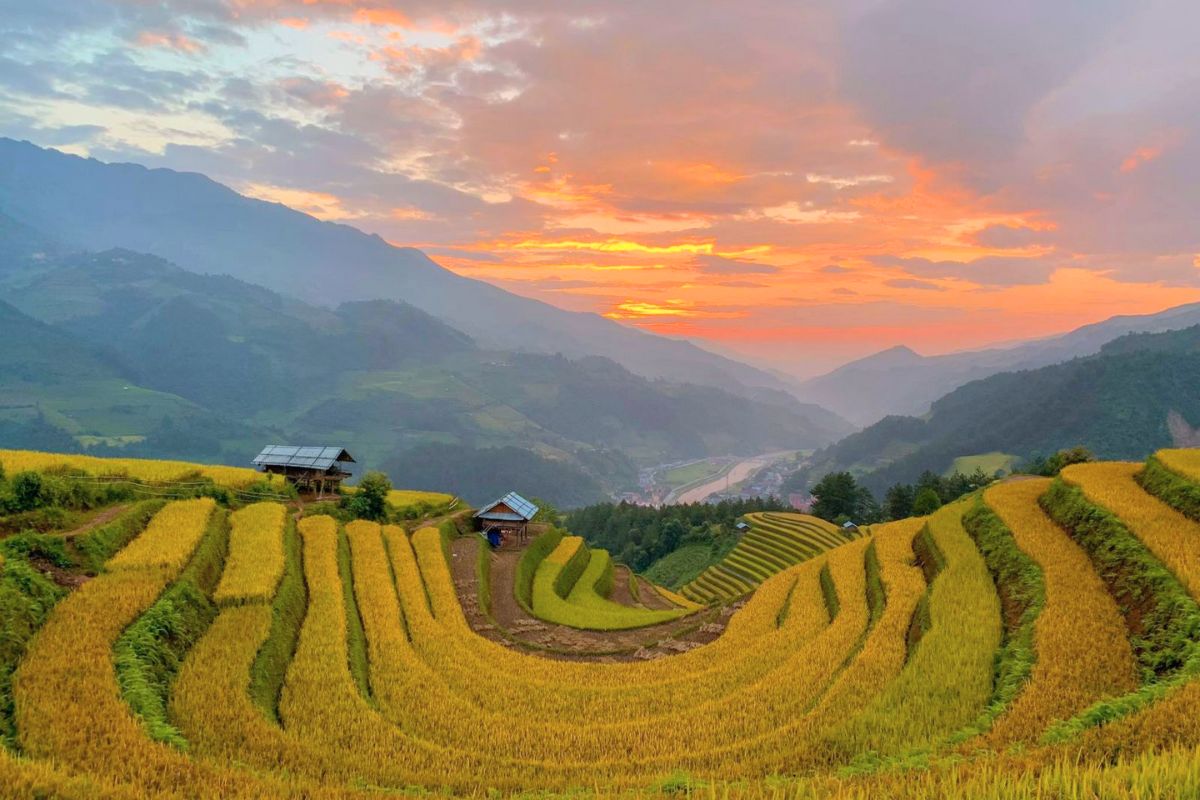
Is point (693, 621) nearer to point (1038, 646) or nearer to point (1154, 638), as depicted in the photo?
point (1038, 646)

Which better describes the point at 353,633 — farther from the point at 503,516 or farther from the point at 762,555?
the point at 762,555

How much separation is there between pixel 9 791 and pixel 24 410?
247 m

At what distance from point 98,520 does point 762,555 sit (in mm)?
43580

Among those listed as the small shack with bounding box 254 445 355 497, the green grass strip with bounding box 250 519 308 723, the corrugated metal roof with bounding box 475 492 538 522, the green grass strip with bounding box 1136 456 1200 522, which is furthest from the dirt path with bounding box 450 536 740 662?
the green grass strip with bounding box 1136 456 1200 522

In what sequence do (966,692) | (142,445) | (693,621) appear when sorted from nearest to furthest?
1. (966,692)
2. (693,621)
3. (142,445)

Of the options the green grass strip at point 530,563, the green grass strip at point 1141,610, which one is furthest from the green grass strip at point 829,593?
the green grass strip at point 530,563

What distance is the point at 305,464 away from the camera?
1513 inches

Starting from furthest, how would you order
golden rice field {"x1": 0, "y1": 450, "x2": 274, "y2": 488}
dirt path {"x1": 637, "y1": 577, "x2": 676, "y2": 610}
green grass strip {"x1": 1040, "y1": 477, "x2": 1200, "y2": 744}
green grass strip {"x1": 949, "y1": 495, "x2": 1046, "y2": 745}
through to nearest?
1. dirt path {"x1": 637, "y1": 577, "x2": 676, "y2": 610}
2. golden rice field {"x1": 0, "y1": 450, "x2": 274, "y2": 488}
3. green grass strip {"x1": 949, "y1": 495, "x2": 1046, "y2": 745}
4. green grass strip {"x1": 1040, "y1": 477, "x2": 1200, "y2": 744}

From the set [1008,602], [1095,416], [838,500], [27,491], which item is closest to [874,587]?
[1008,602]

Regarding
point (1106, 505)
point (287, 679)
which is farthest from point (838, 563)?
point (287, 679)

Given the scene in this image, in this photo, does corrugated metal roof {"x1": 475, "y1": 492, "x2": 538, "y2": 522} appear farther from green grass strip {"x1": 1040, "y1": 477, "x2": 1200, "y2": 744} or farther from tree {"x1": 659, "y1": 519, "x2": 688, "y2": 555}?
tree {"x1": 659, "y1": 519, "x2": 688, "y2": 555}

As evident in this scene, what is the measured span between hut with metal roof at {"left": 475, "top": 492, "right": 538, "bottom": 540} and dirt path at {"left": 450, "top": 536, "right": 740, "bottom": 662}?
22.6ft

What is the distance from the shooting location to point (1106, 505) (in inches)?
768

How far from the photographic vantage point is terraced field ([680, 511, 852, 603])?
149ft
